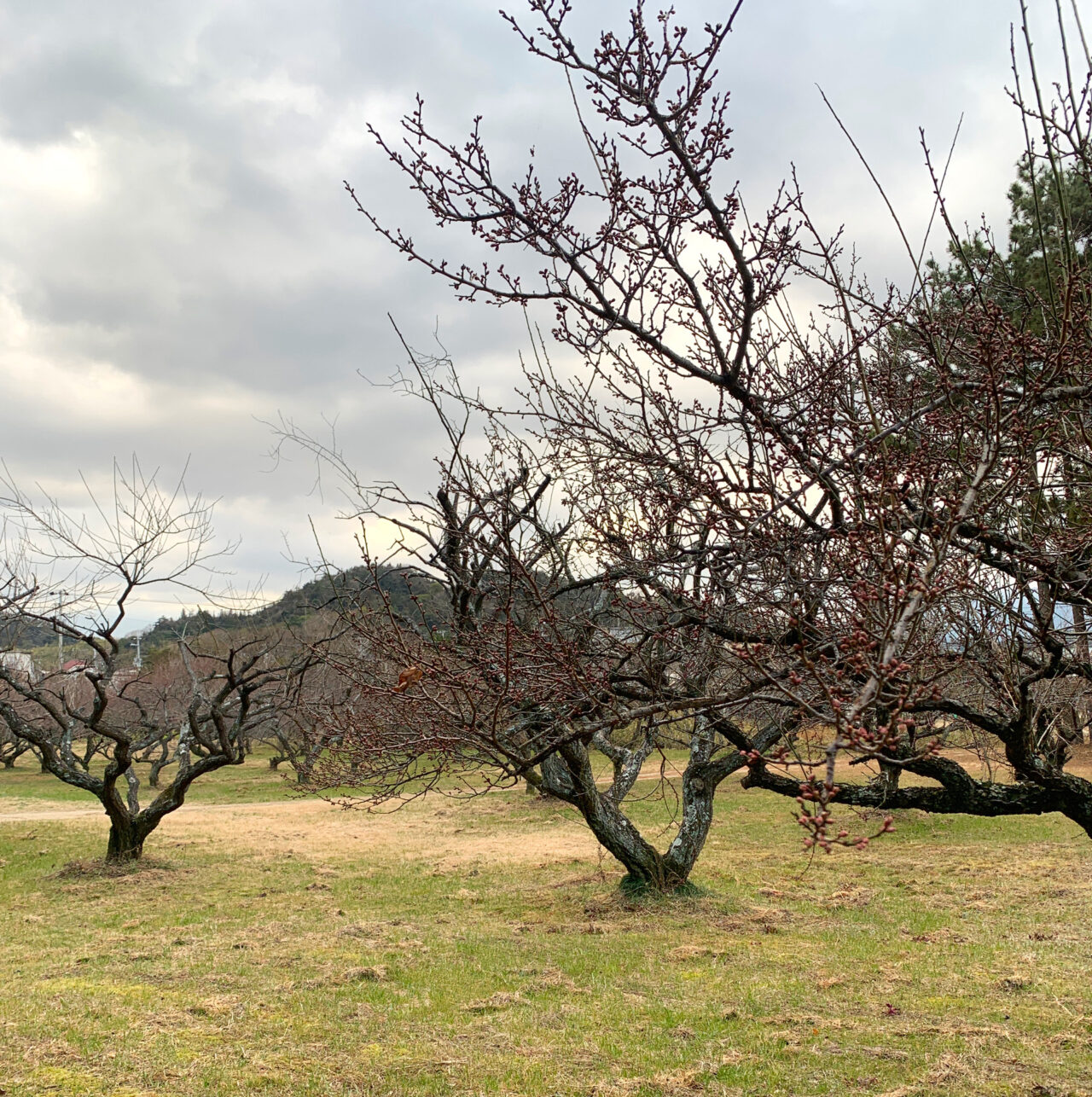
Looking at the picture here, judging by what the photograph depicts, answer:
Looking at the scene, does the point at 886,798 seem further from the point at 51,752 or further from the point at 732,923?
the point at 51,752

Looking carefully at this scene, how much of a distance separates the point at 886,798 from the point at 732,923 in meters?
5.44

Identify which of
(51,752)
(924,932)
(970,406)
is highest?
(970,406)

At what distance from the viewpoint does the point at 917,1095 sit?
5.58m

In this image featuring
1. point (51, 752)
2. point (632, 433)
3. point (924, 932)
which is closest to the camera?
point (632, 433)

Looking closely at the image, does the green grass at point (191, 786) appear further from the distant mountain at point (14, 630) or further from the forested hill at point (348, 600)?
the distant mountain at point (14, 630)

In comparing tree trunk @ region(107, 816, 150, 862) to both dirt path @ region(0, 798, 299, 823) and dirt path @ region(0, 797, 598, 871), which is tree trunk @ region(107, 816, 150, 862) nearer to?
dirt path @ region(0, 797, 598, 871)

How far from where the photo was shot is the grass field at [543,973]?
607cm

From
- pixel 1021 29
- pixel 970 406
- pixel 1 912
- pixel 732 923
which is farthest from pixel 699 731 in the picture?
pixel 1 912

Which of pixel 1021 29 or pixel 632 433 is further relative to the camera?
pixel 632 433

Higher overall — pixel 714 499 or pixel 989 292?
pixel 989 292

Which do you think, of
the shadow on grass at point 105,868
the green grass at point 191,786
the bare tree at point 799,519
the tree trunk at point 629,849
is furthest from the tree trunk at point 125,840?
the bare tree at point 799,519

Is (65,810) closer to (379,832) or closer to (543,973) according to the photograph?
(379,832)

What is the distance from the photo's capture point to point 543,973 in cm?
878

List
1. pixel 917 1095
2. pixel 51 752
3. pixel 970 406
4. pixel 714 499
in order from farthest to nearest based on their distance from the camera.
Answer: pixel 51 752, pixel 917 1095, pixel 970 406, pixel 714 499
